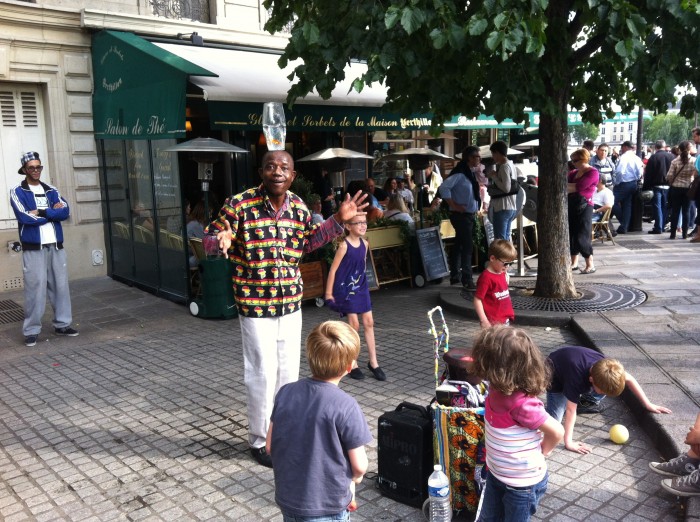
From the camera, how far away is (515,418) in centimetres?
291

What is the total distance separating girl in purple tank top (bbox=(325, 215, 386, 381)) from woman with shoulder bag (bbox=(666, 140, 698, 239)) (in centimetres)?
929

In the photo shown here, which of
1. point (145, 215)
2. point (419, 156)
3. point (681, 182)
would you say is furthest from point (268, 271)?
point (681, 182)

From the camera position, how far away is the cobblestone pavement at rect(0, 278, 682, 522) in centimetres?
387

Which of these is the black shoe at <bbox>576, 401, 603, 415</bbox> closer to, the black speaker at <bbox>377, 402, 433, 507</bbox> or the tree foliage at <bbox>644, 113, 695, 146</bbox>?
the black speaker at <bbox>377, 402, 433, 507</bbox>

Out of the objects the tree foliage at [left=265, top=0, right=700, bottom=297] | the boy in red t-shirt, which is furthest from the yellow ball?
the tree foliage at [left=265, top=0, right=700, bottom=297]

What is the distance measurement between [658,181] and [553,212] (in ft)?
23.7

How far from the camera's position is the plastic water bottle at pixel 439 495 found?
11.2ft

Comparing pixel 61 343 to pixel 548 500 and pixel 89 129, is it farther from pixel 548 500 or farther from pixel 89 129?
pixel 548 500

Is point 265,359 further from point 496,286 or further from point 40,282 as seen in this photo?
point 40,282

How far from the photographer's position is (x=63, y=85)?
10242 mm

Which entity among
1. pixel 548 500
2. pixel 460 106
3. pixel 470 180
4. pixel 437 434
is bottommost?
pixel 548 500

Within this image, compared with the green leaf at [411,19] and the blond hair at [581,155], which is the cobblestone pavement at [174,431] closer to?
the green leaf at [411,19]

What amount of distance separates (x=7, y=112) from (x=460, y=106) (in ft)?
22.0

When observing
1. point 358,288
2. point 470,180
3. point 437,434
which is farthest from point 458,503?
point 470,180
